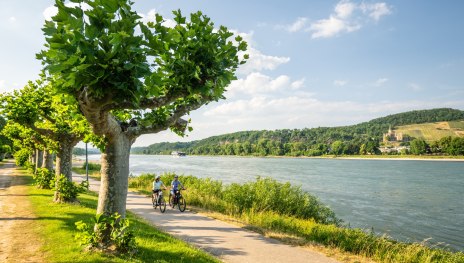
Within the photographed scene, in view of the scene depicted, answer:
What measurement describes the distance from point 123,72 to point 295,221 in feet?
37.0

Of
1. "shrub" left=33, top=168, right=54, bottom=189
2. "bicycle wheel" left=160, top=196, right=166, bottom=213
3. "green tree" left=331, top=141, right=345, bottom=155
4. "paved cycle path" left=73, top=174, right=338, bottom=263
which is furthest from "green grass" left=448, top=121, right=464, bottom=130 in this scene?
"shrub" left=33, top=168, right=54, bottom=189

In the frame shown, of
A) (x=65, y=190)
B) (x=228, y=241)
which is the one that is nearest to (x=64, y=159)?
(x=65, y=190)

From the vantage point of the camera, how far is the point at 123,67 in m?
5.56

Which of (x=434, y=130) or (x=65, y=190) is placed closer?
(x=65, y=190)

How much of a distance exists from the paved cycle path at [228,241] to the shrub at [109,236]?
263cm

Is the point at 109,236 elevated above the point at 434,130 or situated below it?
below

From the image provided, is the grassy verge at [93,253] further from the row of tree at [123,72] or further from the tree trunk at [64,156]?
the tree trunk at [64,156]

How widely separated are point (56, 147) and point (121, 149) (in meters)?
10.9

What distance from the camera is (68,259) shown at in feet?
25.6

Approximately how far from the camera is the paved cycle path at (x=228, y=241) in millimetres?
9344

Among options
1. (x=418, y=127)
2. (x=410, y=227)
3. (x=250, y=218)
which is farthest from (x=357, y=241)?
(x=418, y=127)

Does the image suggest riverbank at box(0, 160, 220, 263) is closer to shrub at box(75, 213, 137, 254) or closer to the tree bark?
shrub at box(75, 213, 137, 254)

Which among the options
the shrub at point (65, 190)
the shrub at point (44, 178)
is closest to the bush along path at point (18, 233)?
the shrub at point (65, 190)

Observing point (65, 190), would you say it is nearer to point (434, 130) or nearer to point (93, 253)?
point (93, 253)
